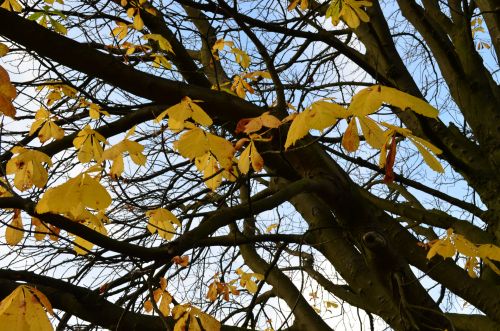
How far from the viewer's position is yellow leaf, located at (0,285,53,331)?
865mm

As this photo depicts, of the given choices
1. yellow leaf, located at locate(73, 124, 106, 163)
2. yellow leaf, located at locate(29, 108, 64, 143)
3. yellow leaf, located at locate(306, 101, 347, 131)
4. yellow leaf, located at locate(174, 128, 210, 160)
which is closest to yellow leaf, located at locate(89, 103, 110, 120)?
yellow leaf, located at locate(29, 108, 64, 143)

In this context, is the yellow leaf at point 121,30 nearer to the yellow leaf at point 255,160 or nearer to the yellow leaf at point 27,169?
the yellow leaf at point 27,169

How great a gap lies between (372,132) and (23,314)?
0.79 meters

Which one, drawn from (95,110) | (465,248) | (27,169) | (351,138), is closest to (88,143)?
(27,169)

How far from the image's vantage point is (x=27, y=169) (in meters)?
1.65

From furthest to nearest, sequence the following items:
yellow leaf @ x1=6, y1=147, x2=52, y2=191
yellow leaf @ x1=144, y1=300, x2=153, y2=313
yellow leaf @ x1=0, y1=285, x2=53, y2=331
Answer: yellow leaf @ x1=144, y1=300, x2=153, y2=313 < yellow leaf @ x1=6, y1=147, x2=52, y2=191 < yellow leaf @ x1=0, y1=285, x2=53, y2=331

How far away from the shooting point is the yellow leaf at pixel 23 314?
2.84 ft

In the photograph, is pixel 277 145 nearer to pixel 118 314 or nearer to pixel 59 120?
pixel 118 314

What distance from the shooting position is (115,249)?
3.65 ft

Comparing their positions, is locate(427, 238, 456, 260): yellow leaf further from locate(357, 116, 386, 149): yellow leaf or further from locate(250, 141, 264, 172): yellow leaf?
locate(357, 116, 386, 149): yellow leaf

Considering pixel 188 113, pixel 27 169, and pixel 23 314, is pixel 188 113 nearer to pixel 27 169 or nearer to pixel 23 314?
pixel 27 169

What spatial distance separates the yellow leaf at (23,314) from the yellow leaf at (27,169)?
2.39 feet

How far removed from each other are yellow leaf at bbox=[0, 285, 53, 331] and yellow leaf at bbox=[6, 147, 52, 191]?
727mm

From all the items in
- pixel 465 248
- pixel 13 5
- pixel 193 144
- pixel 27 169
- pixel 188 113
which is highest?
pixel 13 5
